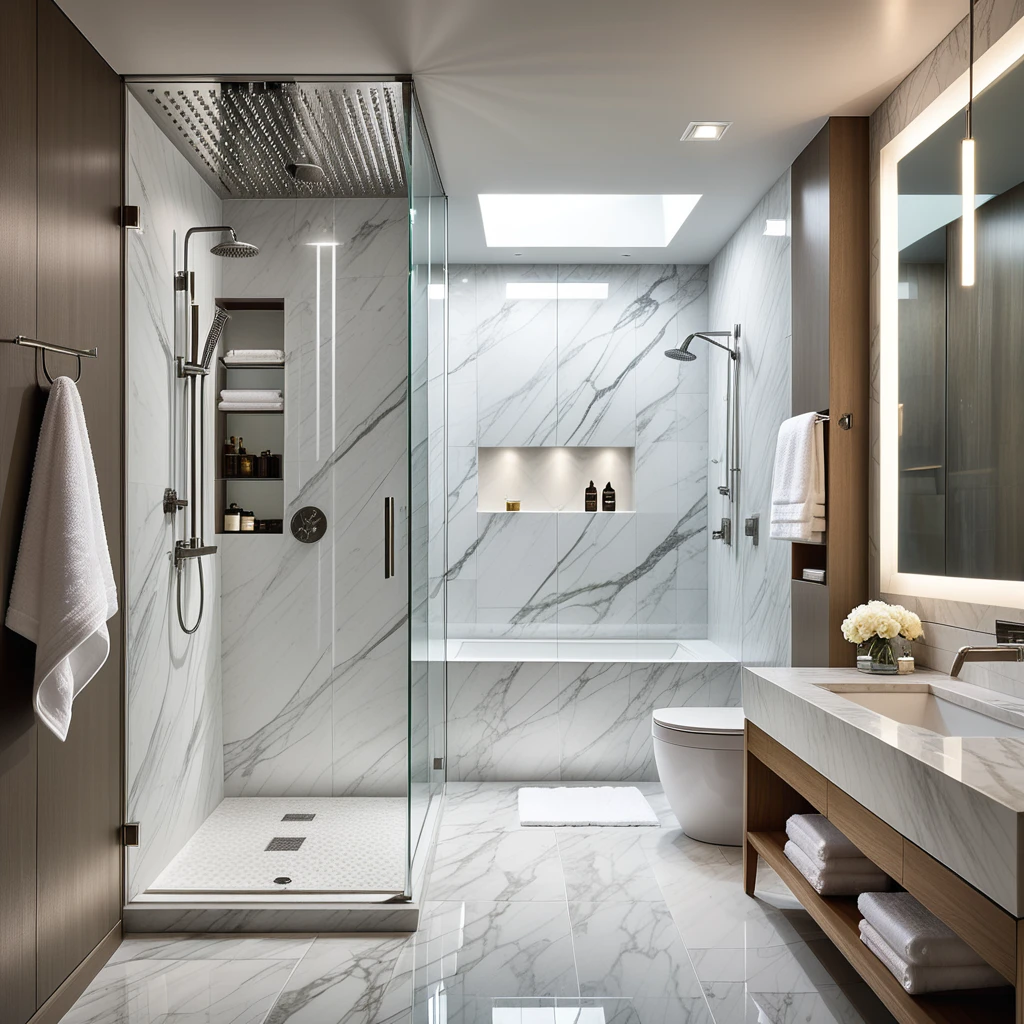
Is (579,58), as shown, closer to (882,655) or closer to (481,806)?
(882,655)

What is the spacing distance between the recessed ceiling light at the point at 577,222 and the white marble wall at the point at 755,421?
451 mm

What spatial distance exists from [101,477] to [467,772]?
91.1 inches

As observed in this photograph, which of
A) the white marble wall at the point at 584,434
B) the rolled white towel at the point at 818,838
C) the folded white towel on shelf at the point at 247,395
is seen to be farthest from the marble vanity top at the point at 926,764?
the folded white towel on shelf at the point at 247,395

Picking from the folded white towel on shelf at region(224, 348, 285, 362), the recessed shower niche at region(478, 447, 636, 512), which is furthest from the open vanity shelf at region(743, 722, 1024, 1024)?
the folded white towel on shelf at region(224, 348, 285, 362)

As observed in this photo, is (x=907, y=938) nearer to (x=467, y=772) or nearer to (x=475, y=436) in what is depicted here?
(x=467, y=772)

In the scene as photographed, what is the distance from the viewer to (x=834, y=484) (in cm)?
297

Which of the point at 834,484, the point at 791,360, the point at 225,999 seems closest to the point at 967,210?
the point at 834,484

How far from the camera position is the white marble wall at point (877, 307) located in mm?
2246

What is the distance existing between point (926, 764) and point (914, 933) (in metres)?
0.46

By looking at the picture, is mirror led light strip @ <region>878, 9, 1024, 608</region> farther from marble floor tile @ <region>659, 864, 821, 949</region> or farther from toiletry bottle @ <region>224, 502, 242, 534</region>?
toiletry bottle @ <region>224, 502, 242, 534</region>

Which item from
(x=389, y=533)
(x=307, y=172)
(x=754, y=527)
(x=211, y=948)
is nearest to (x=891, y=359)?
(x=754, y=527)

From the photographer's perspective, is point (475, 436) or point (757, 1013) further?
point (475, 436)

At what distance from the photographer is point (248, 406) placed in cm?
374

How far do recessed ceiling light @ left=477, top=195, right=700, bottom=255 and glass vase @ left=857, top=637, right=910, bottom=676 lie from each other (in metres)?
2.48
